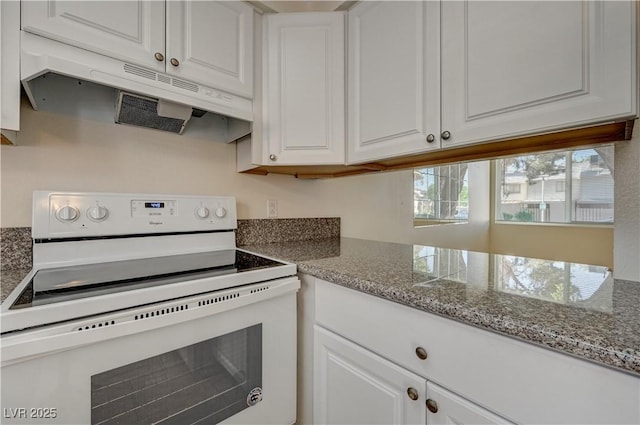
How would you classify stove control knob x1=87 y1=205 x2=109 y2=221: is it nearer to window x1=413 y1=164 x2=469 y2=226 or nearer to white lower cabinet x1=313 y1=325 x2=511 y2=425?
white lower cabinet x1=313 y1=325 x2=511 y2=425

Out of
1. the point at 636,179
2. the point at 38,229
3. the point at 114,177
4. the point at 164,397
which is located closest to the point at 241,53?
the point at 114,177

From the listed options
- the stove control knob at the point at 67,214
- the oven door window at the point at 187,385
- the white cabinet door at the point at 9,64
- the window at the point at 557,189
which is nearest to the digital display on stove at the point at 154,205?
the stove control knob at the point at 67,214

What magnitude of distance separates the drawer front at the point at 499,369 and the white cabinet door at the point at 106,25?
3.79ft

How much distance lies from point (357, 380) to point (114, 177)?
49.6 inches

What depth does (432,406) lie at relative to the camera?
66cm

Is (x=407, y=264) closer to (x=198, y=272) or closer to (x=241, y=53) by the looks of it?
(x=198, y=272)

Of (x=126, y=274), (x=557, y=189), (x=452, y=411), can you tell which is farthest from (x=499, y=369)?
(x=557, y=189)

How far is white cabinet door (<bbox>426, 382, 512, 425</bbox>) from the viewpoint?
0.58 metres

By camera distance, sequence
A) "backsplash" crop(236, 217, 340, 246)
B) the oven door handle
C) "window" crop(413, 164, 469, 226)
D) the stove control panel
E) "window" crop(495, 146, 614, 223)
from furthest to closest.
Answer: "window" crop(495, 146, 614, 223) → "window" crop(413, 164, 469, 226) → "backsplash" crop(236, 217, 340, 246) → the stove control panel → the oven door handle

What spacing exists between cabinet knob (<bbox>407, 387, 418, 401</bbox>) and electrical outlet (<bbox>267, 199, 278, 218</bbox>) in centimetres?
117

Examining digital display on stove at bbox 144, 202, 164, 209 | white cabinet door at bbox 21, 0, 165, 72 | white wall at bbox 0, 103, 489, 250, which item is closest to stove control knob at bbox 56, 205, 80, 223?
white wall at bbox 0, 103, 489, 250

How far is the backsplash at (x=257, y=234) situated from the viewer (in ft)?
3.26

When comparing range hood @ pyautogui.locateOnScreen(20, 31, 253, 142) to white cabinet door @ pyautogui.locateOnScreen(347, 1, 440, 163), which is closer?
range hood @ pyautogui.locateOnScreen(20, 31, 253, 142)

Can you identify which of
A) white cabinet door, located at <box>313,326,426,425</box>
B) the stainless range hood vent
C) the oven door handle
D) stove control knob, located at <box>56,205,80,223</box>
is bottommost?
white cabinet door, located at <box>313,326,426,425</box>
